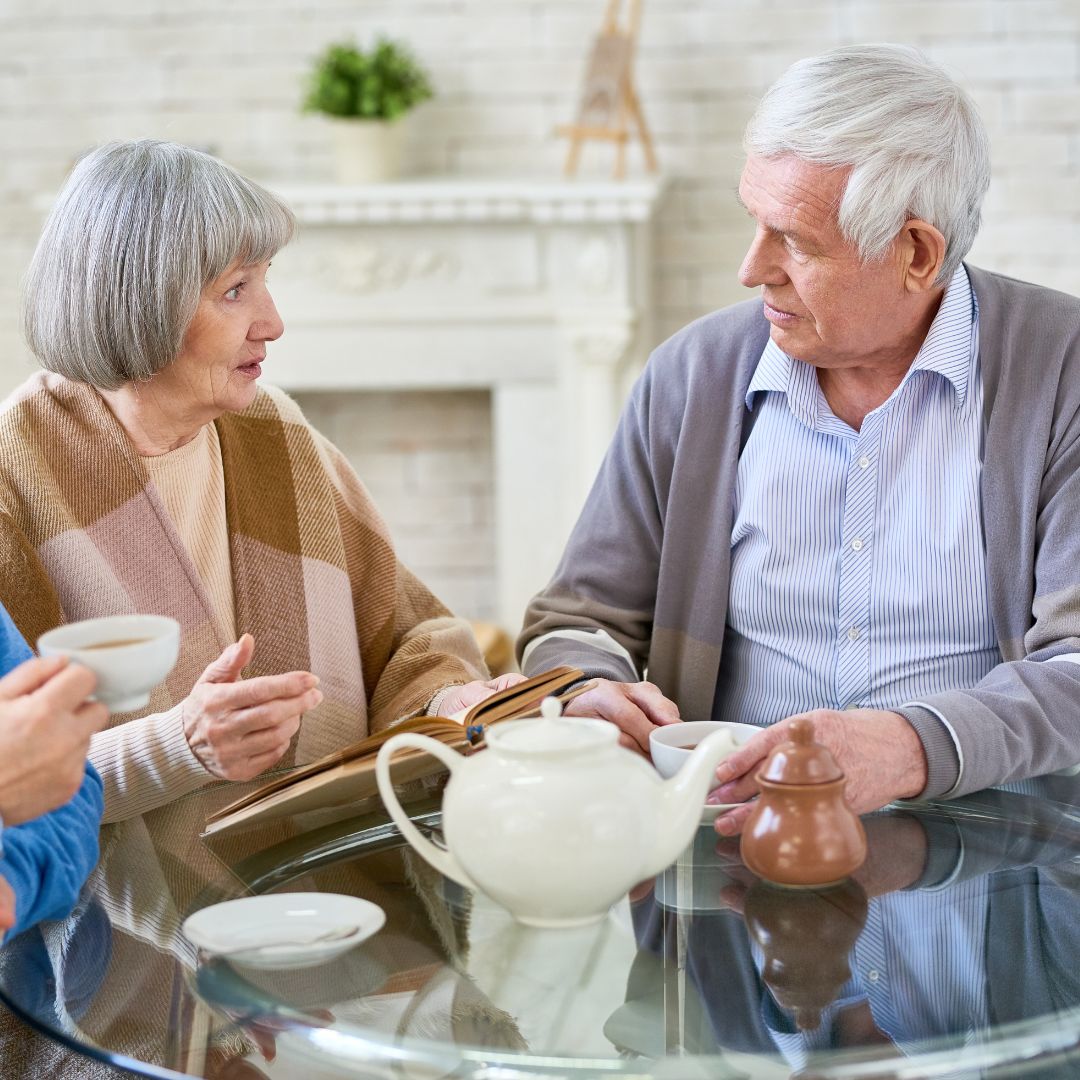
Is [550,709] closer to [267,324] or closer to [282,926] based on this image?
[282,926]

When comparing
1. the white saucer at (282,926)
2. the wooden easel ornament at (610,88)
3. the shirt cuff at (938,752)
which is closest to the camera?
the white saucer at (282,926)

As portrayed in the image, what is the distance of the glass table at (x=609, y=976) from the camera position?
37.1 inches

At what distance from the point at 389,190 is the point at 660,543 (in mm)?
2002

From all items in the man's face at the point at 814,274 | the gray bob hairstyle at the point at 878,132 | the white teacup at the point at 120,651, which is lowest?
the white teacup at the point at 120,651

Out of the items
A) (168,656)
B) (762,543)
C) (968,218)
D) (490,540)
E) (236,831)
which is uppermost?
(968,218)

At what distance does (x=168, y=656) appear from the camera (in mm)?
979

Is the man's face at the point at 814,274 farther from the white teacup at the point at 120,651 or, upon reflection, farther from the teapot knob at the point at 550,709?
the white teacup at the point at 120,651

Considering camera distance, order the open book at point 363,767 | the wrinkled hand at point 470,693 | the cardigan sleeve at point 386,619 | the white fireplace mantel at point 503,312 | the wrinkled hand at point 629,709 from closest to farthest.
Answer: the open book at point 363,767 → the wrinkled hand at point 629,709 → the wrinkled hand at point 470,693 → the cardigan sleeve at point 386,619 → the white fireplace mantel at point 503,312

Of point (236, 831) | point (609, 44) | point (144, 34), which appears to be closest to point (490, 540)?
point (609, 44)

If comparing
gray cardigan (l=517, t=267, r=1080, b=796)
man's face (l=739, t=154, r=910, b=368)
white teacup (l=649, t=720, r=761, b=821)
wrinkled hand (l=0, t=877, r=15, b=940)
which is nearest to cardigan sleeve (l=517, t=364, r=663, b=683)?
gray cardigan (l=517, t=267, r=1080, b=796)

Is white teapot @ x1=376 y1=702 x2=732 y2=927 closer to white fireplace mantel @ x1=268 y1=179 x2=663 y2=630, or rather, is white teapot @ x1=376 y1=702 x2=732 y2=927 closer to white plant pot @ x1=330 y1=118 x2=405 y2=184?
white fireplace mantel @ x1=268 y1=179 x2=663 y2=630

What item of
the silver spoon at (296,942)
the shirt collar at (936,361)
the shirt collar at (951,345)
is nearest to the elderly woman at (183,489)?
the silver spoon at (296,942)

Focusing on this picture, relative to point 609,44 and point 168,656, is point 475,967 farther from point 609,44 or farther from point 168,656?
point 609,44

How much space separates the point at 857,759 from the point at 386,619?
702 mm
